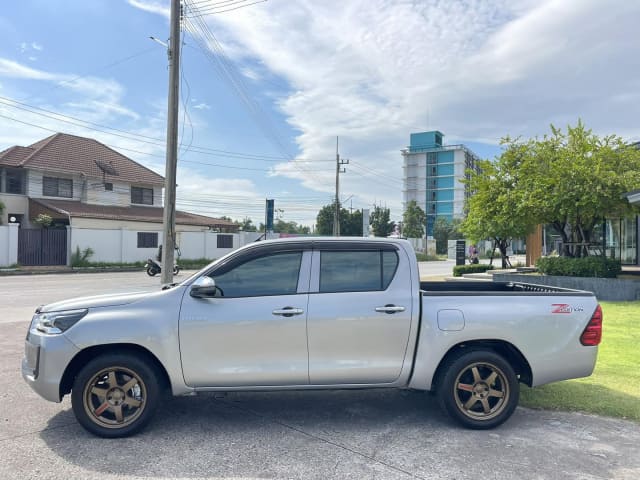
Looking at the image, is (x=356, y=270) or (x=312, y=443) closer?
(x=312, y=443)

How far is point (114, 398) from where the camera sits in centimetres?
430

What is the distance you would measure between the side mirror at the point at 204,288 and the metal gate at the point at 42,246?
2574 cm

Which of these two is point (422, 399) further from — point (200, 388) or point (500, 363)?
point (200, 388)

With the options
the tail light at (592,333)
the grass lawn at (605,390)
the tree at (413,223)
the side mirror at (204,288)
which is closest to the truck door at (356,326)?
the side mirror at (204,288)

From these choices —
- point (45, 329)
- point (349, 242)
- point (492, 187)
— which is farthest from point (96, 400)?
point (492, 187)

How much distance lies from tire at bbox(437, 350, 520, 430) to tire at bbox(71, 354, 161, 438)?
2.64 m

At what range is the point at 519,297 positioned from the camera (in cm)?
466

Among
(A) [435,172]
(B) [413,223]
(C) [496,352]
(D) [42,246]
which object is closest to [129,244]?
(D) [42,246]

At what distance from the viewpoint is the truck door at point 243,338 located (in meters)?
4.32

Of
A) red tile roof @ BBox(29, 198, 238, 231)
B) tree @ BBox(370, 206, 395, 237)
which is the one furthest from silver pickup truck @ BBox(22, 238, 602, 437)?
tree @ BBox(370, 206, 395, 237)

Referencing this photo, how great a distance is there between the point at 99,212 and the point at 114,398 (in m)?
30.3

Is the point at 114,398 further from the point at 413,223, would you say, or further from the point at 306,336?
the point at 413,223

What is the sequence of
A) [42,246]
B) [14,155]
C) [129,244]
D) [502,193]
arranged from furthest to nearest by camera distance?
1. [14,155]
2. [129,244]
3. [42,246]
4. [502,193]

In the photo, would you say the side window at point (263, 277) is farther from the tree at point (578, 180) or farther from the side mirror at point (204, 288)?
the tree at point (578, 180)
